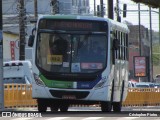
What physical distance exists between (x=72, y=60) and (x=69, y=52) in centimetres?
30

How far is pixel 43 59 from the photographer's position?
954 inches

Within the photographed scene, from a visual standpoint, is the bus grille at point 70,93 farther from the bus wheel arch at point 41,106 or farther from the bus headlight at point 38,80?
the bus wheel arch at point 41,106

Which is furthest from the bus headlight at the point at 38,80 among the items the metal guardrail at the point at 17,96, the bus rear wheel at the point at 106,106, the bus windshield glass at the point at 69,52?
the metal guardrail at the point at 17,96

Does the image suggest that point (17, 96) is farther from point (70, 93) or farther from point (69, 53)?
point (70, 93)

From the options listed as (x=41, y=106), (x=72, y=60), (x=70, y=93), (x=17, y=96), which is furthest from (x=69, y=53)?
(x=17, y=96)

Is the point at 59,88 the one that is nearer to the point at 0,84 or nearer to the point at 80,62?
the point at 80,62

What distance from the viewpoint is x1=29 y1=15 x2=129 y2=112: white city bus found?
24.0 m

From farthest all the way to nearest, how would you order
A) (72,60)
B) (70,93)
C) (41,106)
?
(41,106), (72,60), (70,93)

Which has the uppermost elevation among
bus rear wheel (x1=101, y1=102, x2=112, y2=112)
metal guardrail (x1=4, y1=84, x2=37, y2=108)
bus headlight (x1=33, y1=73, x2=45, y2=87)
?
bus headlight (x1=33, y1=73, x2=45, y2=87)

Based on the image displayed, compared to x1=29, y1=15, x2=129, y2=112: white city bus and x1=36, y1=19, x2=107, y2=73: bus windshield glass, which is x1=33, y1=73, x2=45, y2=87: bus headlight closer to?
x1=29, y1=15, x2=129, y2=112: white city bus

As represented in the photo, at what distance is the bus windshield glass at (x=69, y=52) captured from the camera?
79.2ft

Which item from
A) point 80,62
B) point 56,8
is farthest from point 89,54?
point 56,8

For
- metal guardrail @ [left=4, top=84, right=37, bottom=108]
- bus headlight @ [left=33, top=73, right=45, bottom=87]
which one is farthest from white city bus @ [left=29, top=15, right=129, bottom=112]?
metal guardrail @ [left=4, top=84, right=37, bottom=108]

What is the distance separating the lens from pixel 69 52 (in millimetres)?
24281
